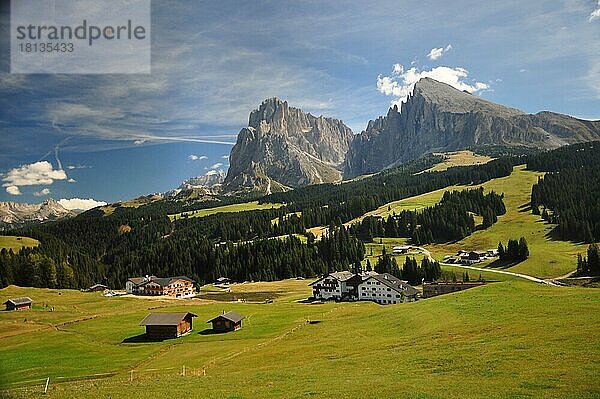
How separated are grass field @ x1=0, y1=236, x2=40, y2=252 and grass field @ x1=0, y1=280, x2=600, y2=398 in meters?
123

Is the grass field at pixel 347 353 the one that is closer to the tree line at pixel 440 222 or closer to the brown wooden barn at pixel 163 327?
the brown wooden barn at pixel 163 327

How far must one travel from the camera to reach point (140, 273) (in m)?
152

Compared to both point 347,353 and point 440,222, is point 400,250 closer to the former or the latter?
point 440,222

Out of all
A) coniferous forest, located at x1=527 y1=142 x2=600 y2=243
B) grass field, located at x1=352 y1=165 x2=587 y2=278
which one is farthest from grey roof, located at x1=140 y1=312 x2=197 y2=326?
coniferous forest, located at x1=527 y1=142 x2=600 y2=243

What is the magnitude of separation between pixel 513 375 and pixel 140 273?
147m

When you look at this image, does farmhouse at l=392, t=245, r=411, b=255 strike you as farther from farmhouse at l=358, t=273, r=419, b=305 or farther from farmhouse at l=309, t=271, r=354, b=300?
farmhouse at l=358, t=273, r=419, b=305

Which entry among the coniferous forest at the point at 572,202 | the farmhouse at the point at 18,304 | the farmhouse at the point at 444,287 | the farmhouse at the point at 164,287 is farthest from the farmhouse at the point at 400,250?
the farmhouse at the point at 18,304

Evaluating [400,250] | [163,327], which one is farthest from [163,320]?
[400,250]

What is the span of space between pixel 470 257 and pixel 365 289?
161 feet

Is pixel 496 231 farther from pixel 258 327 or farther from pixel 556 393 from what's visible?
pixel 556 393

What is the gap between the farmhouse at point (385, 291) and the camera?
3460 inches

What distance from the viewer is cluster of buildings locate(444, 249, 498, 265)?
4976 inches

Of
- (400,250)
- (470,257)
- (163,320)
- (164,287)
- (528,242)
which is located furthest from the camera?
Result: (400,250)

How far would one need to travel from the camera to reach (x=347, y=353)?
35.5m
